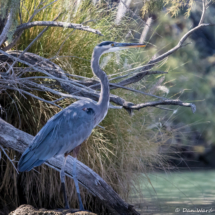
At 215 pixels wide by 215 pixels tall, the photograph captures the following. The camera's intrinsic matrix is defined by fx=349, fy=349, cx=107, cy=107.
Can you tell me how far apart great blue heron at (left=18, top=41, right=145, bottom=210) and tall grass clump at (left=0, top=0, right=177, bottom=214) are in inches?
25.4

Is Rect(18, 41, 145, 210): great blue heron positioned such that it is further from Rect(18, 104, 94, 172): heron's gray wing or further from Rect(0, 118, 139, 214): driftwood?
Rect(0, 118, 139, 214): driftwood

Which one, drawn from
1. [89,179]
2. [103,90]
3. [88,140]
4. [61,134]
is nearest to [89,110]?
[103,90]

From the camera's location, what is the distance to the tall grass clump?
12.1 feet

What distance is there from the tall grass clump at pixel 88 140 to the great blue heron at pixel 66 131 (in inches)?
25.4

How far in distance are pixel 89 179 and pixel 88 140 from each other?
2.92 feet

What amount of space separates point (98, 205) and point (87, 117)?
52.0 inches

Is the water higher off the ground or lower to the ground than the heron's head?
lower

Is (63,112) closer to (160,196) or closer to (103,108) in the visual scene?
(103,108)

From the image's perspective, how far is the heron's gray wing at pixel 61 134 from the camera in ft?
8.98

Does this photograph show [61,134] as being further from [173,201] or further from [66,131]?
[173,201]

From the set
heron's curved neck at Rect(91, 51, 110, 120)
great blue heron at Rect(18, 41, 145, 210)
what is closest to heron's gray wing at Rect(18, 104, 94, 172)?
great blue heron at Rect(18, 41, 145, 210)

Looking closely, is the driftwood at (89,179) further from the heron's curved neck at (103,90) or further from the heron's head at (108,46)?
the heron's head at (108,46)

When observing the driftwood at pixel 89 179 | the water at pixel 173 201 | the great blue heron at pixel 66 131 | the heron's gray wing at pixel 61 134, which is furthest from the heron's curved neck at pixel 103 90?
the water at pixel 173 201

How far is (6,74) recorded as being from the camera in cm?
315
